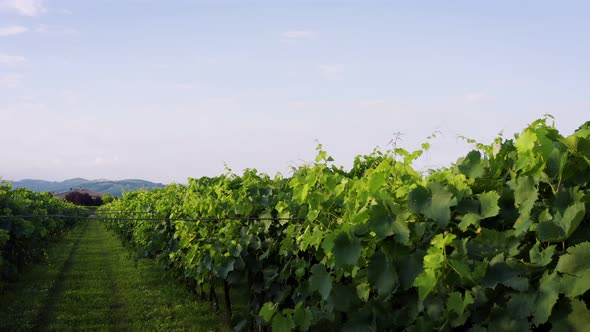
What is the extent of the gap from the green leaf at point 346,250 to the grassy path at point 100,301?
5.74 meters

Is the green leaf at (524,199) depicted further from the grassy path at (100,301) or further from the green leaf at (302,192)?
the grassy path at (100,301)

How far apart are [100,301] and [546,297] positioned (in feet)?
31.4

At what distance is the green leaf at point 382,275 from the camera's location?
3209 millimetres

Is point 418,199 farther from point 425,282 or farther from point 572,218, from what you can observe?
point 572,218

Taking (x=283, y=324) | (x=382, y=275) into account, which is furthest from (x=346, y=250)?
(x=283, y=324)

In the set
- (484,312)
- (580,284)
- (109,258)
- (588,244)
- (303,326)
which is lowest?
(109,258)

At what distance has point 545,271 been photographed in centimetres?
A: 268

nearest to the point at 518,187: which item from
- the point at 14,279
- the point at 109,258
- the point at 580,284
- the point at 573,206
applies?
the point at 573,206

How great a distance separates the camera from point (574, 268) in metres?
2.56

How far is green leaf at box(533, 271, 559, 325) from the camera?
2572mm

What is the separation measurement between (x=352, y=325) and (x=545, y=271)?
1.22 m

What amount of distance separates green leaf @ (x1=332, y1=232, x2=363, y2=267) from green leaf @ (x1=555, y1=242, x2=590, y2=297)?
112 centimetres

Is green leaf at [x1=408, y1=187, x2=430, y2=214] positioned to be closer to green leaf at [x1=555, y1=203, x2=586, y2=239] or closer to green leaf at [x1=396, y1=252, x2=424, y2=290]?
green leaf at [x1=396, y1=252, x2=424, y2=290]

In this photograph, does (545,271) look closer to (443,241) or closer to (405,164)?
(443,241)
